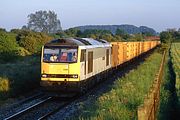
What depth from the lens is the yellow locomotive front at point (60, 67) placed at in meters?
17.8

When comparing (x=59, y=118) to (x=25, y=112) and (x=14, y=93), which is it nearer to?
(x=25, y=112)

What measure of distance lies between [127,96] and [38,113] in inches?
144

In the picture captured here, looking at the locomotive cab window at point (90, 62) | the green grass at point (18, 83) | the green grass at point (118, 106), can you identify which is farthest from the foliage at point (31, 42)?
the green grass at point (118, 106)

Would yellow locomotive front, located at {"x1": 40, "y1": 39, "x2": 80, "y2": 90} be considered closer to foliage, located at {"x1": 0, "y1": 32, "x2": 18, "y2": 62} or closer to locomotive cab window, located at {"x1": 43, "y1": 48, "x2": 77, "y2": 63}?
locomotive cab window, located at {"x1": 43, "y1": 48, "x2": 77, "y2": 63}

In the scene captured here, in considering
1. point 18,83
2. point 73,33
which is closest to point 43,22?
point 73,33

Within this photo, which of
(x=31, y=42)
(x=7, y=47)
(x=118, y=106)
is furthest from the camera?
(x=31, y=42)

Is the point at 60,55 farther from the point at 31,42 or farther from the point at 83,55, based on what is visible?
the point at 31,42

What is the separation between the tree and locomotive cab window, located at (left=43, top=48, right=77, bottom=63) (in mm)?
103966

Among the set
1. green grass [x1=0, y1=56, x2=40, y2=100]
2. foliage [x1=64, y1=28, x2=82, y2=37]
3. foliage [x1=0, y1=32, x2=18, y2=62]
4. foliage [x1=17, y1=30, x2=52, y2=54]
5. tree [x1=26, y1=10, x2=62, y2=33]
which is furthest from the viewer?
tree [x1=26, y1=10, x2=62, y2=33]

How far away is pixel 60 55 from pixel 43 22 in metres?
110

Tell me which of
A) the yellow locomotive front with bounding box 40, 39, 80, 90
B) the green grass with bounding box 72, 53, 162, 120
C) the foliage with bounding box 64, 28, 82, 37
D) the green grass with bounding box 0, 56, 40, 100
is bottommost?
the green grass with bounding box 0, 56, 40, 100

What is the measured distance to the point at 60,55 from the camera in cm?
1816

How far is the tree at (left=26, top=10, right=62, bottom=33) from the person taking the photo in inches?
4862

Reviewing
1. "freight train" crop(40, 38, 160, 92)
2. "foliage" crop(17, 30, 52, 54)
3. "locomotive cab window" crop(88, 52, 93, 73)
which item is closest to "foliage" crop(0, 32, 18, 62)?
"foliage" crop(17, 30, 52, 54)
